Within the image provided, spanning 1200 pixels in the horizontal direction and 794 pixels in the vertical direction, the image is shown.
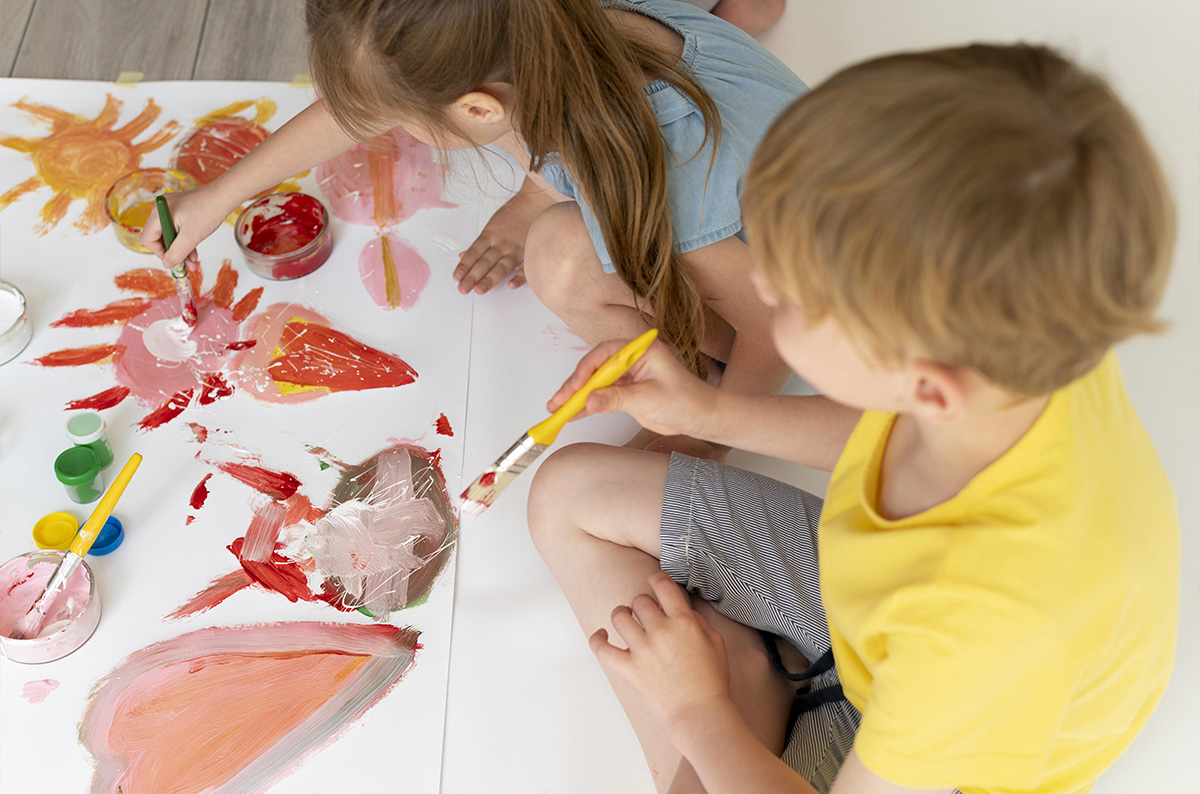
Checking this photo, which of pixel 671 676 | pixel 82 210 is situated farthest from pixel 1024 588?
pixel 82 210

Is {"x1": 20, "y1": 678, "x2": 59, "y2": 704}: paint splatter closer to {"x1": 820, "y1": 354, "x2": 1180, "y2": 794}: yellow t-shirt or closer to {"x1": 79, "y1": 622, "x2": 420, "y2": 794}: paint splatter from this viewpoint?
{"x1": 79, "y1": 622, "x2": 420, "y2": 794}: paint splatter

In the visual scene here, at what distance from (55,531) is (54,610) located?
0.32 feet

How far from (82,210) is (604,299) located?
760mm

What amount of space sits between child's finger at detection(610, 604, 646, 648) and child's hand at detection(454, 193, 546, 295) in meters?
0.60

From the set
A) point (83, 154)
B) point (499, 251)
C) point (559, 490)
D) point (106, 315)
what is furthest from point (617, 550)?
point (83, 154)

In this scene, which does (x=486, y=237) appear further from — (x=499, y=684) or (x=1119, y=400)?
(x=1119, y=400)

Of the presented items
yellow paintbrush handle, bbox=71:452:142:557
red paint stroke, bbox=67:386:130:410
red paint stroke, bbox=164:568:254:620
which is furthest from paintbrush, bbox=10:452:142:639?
red paint stroke, bbox=67:386:130:410

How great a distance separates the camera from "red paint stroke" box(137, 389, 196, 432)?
118cm

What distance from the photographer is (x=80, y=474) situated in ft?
3.56

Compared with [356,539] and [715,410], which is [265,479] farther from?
[715,410]

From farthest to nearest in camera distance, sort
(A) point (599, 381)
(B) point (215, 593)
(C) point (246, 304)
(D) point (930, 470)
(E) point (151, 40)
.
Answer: (E) point (151, 40) → (C) point (246, 304) → (B) point (215, 593) → (A) point (599, 381) → (D) point (930, 470)

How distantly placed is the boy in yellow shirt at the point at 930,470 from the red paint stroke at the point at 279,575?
0.36 metres

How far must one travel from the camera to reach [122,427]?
117 centimetres

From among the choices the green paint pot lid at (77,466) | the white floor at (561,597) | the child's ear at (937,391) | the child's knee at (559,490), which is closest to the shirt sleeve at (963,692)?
the child's ear at (937,391)
